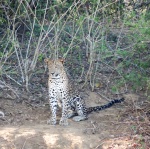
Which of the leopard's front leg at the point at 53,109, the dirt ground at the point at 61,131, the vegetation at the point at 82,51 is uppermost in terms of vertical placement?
the vegetation at the point at 82,51

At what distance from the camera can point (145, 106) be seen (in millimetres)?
8914

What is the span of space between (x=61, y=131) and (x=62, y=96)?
2.16 feet

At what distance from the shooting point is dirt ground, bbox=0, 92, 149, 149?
7.79m

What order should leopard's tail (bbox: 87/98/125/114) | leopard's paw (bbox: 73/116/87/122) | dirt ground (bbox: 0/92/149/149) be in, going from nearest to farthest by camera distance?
dirt ground (bbox: 0/92/149/149), leopard's paw (bbox: 73/116/87/122), leopard's tail (bbox: 87/98/125/114)

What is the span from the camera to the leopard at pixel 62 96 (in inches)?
329

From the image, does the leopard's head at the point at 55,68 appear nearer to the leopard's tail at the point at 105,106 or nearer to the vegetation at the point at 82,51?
the vegetation at the point at 82,51

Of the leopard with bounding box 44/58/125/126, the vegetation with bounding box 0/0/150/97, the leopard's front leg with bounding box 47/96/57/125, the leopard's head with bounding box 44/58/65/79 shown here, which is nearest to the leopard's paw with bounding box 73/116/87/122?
the leopard with bounding box 44/58/125/126

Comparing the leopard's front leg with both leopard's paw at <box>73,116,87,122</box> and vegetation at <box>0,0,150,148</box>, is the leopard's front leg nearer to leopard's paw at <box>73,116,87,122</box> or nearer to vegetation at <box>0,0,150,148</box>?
leopard's paw at <box>73,116,87,122</box>

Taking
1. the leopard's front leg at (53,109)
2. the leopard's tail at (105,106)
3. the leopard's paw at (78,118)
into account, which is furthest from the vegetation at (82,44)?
the leopard's paw at (78,118)

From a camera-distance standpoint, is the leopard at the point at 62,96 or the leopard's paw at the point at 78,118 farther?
the leopard's paw at the point at 78,118

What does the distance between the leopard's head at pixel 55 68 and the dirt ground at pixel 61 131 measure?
726mm

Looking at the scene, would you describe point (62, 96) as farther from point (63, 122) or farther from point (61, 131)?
point (61, 131)

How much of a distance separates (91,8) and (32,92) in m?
2.24

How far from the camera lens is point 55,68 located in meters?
8.36
